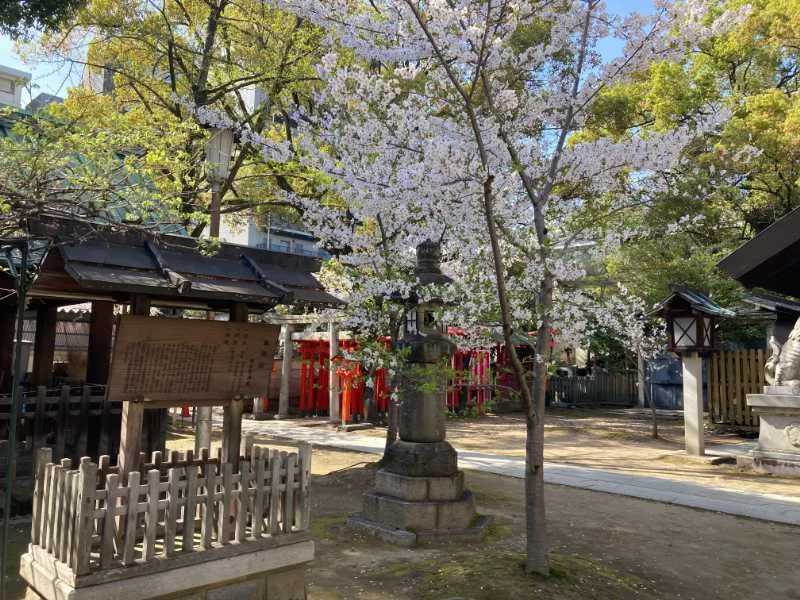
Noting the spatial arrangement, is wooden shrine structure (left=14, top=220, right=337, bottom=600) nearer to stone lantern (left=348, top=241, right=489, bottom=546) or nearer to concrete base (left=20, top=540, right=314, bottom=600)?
concrete base (left=20, top=540, right=314, bottom=600)

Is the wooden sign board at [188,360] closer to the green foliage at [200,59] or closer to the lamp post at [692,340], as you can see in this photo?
the green foliage at [200,59]

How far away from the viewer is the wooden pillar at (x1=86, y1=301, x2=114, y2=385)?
979 cm

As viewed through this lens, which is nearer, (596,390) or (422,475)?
(422,475)

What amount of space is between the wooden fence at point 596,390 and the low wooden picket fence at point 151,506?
945 inches

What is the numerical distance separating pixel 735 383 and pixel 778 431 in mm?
4713

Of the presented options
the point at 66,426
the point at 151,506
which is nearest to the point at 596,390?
the point at 66,426

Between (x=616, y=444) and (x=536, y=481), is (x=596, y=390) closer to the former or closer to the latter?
(x=616, y=444)

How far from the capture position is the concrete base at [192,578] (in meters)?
4.02

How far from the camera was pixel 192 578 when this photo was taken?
444cm

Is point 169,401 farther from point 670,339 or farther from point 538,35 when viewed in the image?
point 670,339

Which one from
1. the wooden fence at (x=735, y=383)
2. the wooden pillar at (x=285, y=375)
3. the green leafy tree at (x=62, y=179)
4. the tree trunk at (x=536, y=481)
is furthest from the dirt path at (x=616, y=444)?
the green leafy tree at (x=62, y=179)

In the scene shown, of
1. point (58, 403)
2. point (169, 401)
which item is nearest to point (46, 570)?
point (169, 401)

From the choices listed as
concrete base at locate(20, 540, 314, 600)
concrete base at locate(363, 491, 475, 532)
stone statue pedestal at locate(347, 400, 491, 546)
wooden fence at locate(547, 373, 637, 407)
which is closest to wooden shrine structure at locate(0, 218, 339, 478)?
concrete base at locate(20, 540, 314, 600)

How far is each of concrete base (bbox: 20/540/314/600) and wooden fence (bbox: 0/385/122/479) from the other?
3.31 meters
